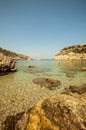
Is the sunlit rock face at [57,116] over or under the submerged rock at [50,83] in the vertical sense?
over

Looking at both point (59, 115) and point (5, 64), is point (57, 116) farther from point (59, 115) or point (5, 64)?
point (5, 64)

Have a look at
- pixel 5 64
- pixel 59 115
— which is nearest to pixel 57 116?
pixel 59 115

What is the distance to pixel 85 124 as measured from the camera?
17.7 ft

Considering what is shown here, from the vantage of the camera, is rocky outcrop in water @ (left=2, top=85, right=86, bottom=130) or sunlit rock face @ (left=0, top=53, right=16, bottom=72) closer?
rocky outcrop in water @ (left=2, top=85, right=86, bottom=130)

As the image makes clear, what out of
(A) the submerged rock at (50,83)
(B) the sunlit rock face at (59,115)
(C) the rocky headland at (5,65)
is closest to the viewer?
(B) the sunlit rock face at (59,115)

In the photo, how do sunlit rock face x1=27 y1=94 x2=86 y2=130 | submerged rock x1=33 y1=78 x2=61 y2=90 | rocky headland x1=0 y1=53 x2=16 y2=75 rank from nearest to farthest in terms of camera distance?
sunlit rock face x1=27 y1=94 x2=86 y2=130, submerged rock x1=33 y1=78 x2=61 y2=90, rocky headland x1=0 y1=53 x2=16 y2=75

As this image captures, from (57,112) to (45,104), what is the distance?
2.51 feet

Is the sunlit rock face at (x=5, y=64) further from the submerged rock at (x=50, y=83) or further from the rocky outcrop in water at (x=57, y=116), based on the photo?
the rocky outcrop in water at (x=57, y=116)

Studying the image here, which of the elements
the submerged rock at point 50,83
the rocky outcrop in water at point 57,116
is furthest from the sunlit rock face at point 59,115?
the submerged rock at point 50,83

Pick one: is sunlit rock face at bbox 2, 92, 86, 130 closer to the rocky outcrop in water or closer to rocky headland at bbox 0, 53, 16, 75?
the rocky outcrop in water

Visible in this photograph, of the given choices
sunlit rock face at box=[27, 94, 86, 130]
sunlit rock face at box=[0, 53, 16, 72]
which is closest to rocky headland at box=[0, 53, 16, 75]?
sunlit rock face at box=[0, 53, 16, 72]

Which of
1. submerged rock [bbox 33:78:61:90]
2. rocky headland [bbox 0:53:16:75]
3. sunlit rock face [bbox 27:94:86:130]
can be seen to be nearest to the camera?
sunlit rock face [bbox 27:94:86:130]

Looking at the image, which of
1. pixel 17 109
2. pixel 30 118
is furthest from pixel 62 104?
pixel 17 109

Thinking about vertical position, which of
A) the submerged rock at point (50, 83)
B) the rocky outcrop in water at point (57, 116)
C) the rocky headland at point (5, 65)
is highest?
the rocky headland at point (5, 65)
